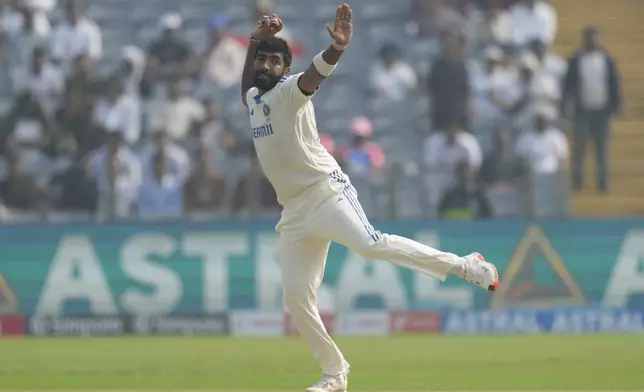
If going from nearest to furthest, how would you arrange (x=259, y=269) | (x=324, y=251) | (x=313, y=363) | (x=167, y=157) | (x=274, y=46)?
(x=274, y=46) < (x=324, y=251) < (x=313, y=363) < (x=259, y=269) < (x=167, y=157)

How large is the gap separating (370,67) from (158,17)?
326 cm

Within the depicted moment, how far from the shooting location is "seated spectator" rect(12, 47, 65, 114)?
56.6 feet

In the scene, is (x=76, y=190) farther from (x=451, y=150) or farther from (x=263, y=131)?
(x=263, y=131)

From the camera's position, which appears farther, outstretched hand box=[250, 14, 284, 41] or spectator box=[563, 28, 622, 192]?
spectator box=[563, 28, 622, 192]

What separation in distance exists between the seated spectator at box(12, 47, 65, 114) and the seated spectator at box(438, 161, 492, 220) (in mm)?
5389

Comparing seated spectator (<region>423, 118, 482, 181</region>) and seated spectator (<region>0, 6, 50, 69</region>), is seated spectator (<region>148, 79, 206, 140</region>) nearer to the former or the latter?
seated spectator (<region>0, 6, 50, 69</region>)

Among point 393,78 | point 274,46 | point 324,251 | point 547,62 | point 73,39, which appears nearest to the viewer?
point 274,46

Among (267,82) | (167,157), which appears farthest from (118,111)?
(267,82)

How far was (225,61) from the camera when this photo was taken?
58.5ft

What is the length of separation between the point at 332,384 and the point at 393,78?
1031 centimetres

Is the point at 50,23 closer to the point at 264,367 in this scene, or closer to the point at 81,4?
the point at 81,4

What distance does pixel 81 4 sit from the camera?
19391mm

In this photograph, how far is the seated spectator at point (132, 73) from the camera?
17.2 m

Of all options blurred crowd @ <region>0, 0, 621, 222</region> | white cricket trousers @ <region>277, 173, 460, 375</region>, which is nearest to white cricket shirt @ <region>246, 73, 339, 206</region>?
white cricket trousers @ <region>277, 173, 460, 375</region>
